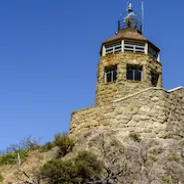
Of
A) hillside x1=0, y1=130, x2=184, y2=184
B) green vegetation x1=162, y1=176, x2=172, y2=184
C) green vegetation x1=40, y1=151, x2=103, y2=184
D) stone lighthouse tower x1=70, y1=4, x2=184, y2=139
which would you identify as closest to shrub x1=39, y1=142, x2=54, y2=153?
hillside x1=0, y1=130, x2=184, y2=184

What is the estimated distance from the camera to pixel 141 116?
65.1 feet

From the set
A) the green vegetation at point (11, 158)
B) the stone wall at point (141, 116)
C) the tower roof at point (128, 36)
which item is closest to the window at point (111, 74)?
the tower roof at point (128, 36)

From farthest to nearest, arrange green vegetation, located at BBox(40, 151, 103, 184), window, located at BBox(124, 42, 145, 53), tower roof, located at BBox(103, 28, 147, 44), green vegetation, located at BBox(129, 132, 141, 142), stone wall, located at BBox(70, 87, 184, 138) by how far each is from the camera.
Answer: tower roof, located at BBox(103, 28, 147, 44), window, located at BBox(124, 42, 145, 53), stone wall, located at BBox(70, 87, 184, 138), green vegetation, located at BBox(129, 132, 141, 142), green vegetation, located at BBox(40, 151, 103, 184)

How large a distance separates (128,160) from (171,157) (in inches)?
80.7

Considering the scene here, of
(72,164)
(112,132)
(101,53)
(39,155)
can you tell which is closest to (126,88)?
(101,53)

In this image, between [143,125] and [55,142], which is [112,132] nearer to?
[143,125]

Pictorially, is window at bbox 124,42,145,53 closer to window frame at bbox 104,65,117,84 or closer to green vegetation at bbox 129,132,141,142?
window frame at bbox 104,65,117,84

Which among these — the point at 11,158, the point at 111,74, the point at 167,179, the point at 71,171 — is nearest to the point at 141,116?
the point at 167,179

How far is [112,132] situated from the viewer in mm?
19391

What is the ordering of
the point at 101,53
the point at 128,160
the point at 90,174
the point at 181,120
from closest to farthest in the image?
the point at 90,174, the point at 128,160, the point at 181,120, the point at 101,53

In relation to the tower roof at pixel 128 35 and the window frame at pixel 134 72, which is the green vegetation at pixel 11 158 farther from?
the tower roof at pixel 128 35

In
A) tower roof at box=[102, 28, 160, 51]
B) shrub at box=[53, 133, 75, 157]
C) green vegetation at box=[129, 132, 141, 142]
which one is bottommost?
shrub at box=[53, 133, 75, 157]

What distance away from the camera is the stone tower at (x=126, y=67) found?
2471cm

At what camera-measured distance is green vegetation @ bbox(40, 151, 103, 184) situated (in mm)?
15211
